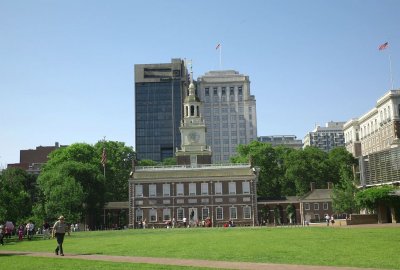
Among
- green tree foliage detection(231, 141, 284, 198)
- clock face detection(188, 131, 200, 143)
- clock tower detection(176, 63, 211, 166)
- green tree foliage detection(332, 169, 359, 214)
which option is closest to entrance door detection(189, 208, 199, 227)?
clock tower detection(176, 63, 211, 166)

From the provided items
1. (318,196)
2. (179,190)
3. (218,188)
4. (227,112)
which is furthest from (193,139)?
(227,112)

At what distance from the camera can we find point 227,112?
532 ft

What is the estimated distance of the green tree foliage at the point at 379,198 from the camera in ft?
158

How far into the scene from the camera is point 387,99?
329ft

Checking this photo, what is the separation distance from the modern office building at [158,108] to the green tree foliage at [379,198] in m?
Answer: 100

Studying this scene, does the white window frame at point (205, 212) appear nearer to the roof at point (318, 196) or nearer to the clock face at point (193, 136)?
the clock face at point (193, 136)

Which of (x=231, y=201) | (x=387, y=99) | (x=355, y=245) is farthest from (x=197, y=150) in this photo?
(x=355, y=245)

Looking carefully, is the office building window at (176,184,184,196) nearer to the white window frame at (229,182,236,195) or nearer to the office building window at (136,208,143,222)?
the office building window at (136,208,143,222)

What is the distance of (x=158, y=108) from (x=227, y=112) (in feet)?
80.8

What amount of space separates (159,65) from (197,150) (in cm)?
8399

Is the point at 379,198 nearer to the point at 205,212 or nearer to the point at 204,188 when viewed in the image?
the point at 204,188

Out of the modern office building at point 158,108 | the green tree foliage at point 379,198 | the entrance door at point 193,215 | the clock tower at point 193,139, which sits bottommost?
the entrance door at point 193,215

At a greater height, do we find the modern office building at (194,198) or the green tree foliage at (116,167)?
the green tree foliage at (116,167)

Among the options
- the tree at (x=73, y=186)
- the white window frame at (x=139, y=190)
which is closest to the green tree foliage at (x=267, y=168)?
the white window frame at (x=139, y=190)
